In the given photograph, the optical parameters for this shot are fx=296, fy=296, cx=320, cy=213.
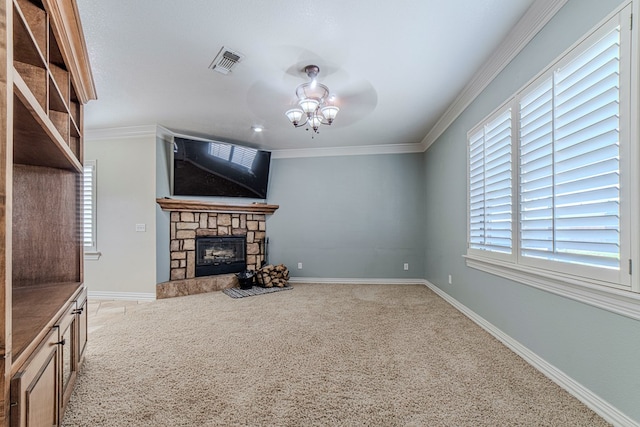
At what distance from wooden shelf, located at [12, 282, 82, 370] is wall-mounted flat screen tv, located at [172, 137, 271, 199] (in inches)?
111

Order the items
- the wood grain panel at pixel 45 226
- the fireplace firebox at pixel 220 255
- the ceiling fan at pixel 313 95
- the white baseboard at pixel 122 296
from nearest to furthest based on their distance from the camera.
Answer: the wood grain panel at pixel 45 226, the ceiling fan at pixel 313 95, the white baseboard at pixel 122 296, the fireplace firebox at pixel 220 255

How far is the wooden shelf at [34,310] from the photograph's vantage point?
3.62 feet

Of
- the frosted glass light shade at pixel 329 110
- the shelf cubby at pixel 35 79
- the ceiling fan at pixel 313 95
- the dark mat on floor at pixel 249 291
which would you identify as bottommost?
the dark mat on floor at pixel 249 291

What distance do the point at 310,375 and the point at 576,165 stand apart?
215 cm

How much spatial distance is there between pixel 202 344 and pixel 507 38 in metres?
3.57

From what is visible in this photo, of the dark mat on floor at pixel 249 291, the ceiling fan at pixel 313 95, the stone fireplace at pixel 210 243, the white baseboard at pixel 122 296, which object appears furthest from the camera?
the stone fireplace at pixel 210 243

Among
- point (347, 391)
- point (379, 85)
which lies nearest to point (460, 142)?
point (379, 85)

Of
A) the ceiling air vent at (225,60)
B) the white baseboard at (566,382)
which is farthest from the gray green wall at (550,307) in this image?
the ceiling air vent at (225,60)

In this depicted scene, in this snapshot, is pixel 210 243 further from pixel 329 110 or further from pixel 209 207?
pixel 329 110

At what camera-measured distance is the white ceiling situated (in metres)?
1.99

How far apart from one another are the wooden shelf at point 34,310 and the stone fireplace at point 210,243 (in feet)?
8.31

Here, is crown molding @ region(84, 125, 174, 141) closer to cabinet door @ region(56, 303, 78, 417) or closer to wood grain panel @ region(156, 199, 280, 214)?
wood grain panel @ region(156, 199, 280, 214)

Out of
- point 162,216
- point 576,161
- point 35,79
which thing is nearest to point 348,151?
point 162,216

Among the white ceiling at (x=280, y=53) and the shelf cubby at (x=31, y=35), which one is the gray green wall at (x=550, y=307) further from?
the shelf cubby at (x=31, y=35)
